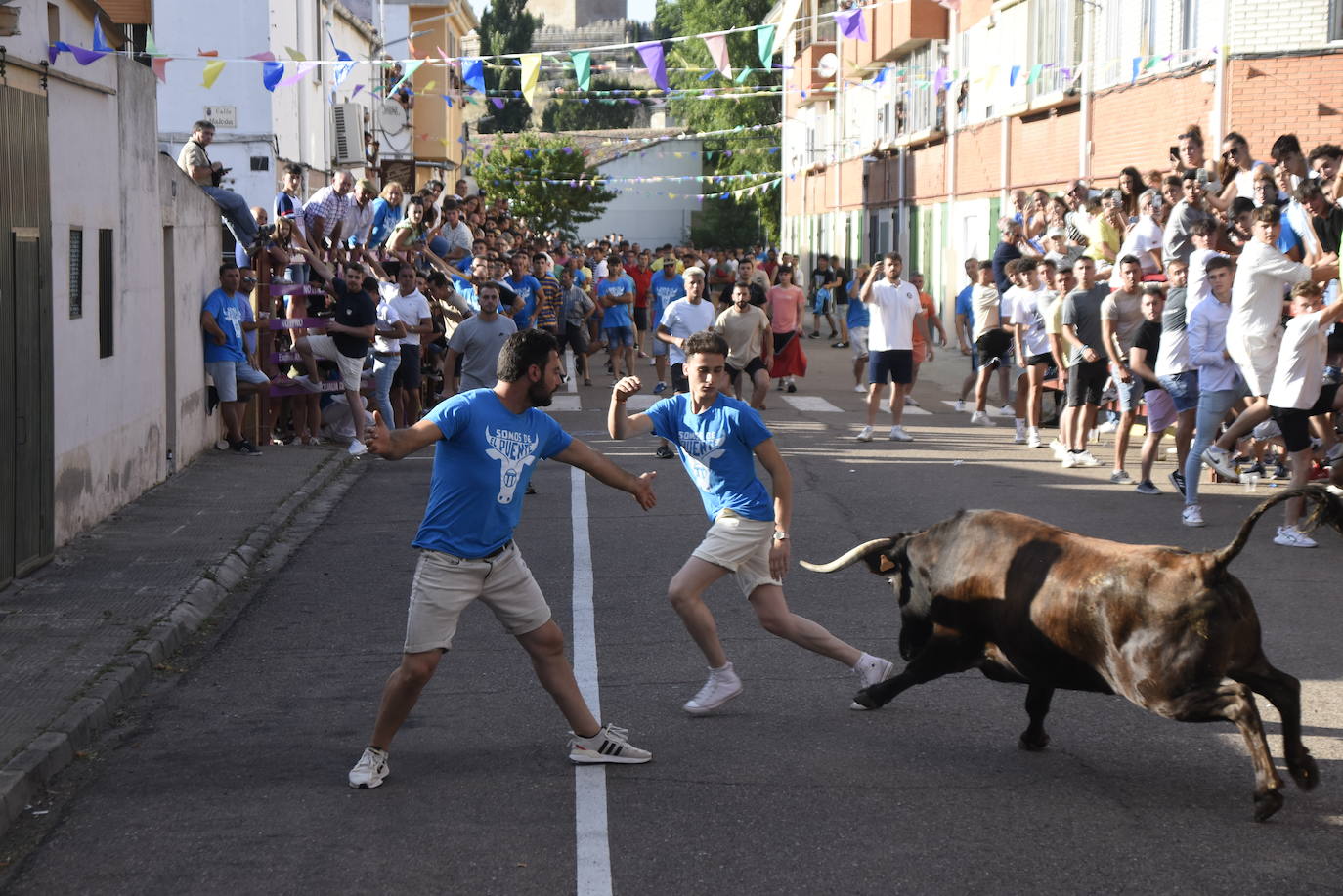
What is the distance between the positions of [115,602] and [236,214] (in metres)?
9.02

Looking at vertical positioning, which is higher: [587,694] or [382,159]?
[382,159]

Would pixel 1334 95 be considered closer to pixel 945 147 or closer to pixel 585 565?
pixel 585 565

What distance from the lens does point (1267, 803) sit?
17.4ft

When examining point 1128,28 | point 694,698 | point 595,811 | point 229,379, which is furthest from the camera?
point 1128,28

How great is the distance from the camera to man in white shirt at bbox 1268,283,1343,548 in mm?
10398

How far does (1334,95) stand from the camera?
62.9ft

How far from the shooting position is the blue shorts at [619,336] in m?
23.8

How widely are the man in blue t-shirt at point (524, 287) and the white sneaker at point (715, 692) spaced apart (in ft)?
35.2

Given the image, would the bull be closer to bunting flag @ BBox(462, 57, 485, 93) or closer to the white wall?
bunting flag @ BBox(462, 57, 485, 93)

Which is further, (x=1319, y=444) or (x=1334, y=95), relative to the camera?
(x=1334, y=95)

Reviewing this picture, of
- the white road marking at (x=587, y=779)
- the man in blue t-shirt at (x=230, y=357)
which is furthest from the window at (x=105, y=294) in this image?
the white road marking at (x=587, y=779)

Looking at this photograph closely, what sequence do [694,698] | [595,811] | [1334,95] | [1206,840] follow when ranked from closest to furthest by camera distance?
[1206,840] → [595,811] → [694,698] → [1334,95]

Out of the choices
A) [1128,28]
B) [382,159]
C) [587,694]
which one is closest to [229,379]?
[587,694]

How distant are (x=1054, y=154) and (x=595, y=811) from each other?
22.7 metres
